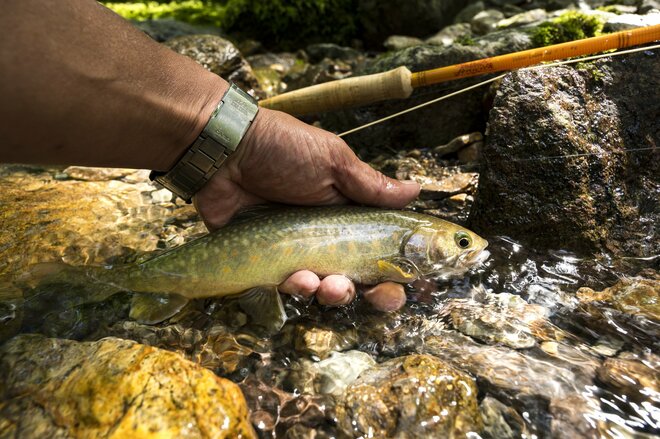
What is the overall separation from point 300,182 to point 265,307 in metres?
0.96

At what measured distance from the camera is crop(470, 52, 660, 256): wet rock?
11.3 ft

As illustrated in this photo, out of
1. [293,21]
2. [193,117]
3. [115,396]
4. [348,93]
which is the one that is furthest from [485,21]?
[115,396]

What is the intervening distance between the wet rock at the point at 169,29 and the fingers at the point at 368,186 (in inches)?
326

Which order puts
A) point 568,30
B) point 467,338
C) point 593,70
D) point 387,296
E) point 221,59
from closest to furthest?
point 467,338, point 387,296, point 593,70, point 568,30, point 221,59

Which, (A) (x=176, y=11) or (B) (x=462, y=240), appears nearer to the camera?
(B) (x=462, y=240)

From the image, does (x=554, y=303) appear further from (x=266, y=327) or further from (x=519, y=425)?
(x=266, y=327)

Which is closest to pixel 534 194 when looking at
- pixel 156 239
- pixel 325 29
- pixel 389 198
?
pixel 389 198

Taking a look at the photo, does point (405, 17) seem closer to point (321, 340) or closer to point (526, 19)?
point (526, 19)

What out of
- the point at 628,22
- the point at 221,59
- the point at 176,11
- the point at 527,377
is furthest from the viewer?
the point at 176,11

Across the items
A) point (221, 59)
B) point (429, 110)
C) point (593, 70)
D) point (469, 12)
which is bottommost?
point (429, 110)

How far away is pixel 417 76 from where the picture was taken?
4031 millimetres

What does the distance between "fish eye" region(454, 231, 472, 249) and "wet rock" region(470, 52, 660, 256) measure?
1.74 ft

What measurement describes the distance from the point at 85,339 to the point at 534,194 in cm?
335

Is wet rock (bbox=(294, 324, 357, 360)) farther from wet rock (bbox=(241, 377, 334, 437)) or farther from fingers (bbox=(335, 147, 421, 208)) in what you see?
fingers (bbox=(335, 147, 421, 208))
